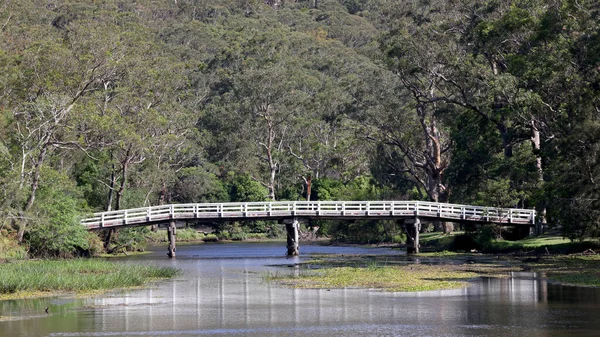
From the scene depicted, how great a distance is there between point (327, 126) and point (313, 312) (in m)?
77.5

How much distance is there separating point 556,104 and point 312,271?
20.3 m

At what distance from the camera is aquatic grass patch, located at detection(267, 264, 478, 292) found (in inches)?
1415

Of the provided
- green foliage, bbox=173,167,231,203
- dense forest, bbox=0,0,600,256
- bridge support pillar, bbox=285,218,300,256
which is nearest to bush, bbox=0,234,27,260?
dense forest, bbox=0,0,600,256

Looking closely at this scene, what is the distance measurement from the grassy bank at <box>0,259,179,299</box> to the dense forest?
10.2 m

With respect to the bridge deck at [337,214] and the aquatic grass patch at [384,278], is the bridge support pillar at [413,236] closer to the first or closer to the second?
the bridge deck at [337,214]

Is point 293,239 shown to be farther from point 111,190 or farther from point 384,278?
point 384,278

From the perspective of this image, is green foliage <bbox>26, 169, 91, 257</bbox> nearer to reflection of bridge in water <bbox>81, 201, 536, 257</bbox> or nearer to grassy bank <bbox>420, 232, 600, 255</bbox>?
reflection of bridge in water <bbox>81, 201, 536, 257</bbox>

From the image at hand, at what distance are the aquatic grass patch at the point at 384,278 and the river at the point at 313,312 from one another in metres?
1.31

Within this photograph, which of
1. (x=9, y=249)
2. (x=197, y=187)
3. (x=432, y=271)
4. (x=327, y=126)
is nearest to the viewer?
(x=432, y=271)

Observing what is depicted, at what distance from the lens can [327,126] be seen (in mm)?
105438

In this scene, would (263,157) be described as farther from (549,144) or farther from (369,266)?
(369,266)

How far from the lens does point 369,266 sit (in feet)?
148

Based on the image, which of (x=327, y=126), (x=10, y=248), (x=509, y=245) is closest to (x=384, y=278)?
(x=509, y=245)

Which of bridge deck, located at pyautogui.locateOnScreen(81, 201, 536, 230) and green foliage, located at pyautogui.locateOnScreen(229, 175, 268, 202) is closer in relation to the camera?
bridge deck, located at pyautogui.locateOnScreen(81, 201, 536, 230)
